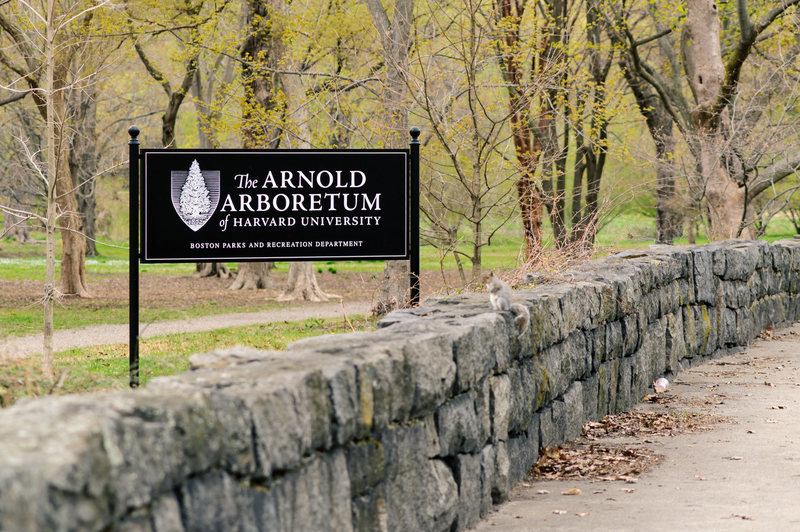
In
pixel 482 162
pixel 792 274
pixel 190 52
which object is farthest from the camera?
pixel 190 52

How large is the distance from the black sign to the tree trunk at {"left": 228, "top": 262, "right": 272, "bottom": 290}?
17.3m

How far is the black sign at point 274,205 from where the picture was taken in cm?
912

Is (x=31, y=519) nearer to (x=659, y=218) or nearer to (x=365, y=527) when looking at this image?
(x=365, y=527)

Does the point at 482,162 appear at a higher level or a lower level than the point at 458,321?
higher

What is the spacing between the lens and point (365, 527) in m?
4.29

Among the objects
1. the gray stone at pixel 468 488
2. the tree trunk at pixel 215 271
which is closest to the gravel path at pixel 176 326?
the gray stone at pixel 468 488

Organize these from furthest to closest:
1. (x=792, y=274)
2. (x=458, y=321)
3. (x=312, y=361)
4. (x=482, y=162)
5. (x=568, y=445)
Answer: (x=792, y=274)
(x=482, y=162)
(x=568, y=445)
(x=458, y=321)
(x=312, y=361)

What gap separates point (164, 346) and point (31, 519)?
472 inches

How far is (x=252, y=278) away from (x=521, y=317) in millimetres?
20711

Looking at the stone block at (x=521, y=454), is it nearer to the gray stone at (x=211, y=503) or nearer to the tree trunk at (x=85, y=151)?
the gray stone at (x=211, y=503)

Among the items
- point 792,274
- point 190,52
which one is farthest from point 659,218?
point 190,52

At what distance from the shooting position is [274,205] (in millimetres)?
9266

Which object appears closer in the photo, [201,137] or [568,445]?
[568,445]

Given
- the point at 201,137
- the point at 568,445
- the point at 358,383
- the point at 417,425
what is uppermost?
the point at 201,137
